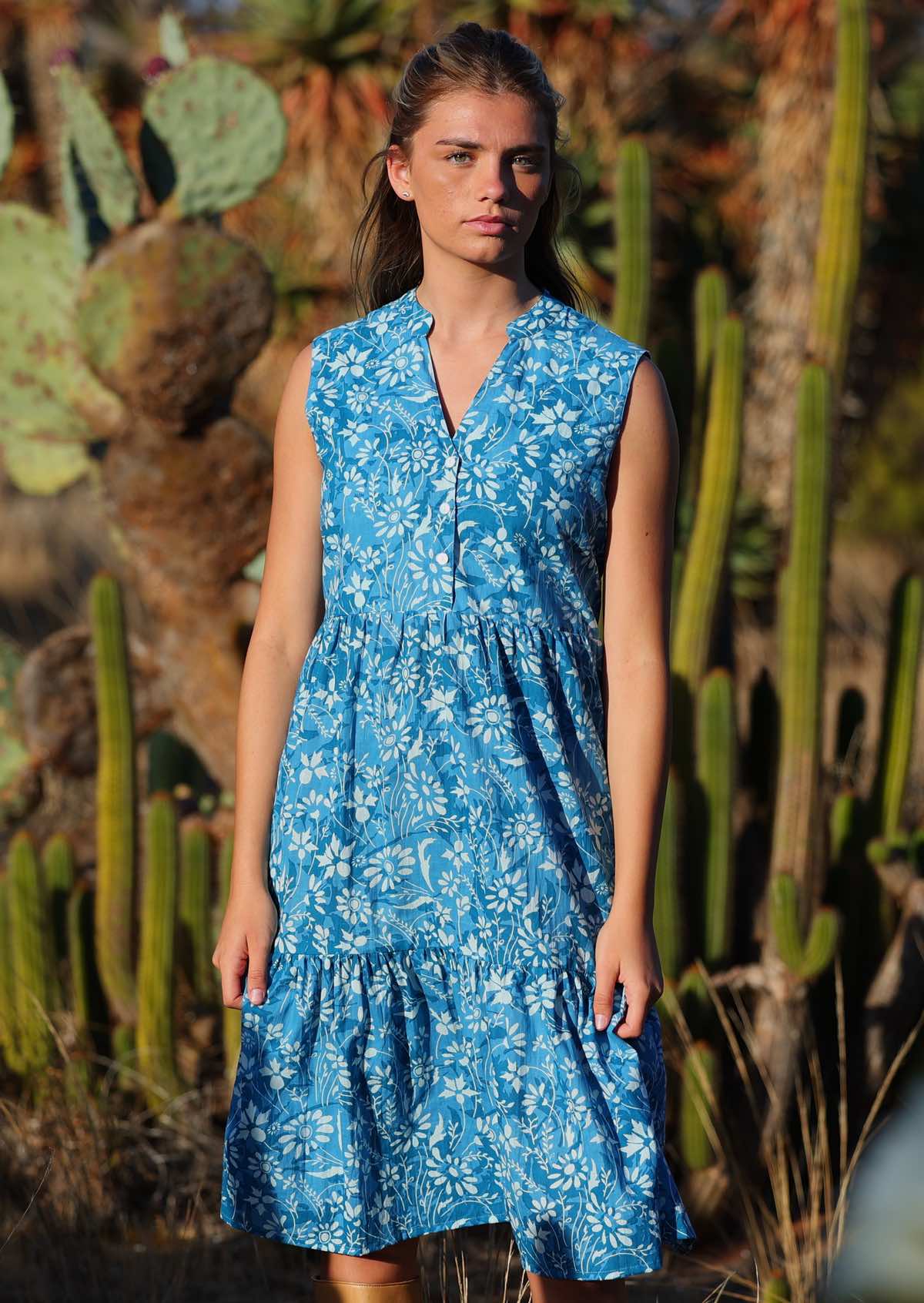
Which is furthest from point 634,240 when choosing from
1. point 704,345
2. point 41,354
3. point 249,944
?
point 249,944

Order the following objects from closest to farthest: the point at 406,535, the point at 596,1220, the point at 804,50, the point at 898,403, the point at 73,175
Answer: the point at 596,1220 < the point at 406,535 < the point at 73,175 < the point at 804,50 < the point at 898,403

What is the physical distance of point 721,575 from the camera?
3.60m

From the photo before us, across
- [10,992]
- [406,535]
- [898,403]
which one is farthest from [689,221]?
[406,535]

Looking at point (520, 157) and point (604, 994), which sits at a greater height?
point (520, 157)

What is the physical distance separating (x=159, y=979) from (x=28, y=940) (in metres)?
0.39

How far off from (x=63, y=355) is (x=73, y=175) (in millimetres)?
437

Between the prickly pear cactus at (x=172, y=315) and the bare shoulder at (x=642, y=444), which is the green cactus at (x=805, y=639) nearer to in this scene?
the prickly pear cactus at (x=172, y=315)

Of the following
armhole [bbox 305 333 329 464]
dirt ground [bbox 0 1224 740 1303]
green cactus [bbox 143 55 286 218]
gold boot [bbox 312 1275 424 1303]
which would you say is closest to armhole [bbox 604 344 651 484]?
armhole [bbox 305 333 329 464]

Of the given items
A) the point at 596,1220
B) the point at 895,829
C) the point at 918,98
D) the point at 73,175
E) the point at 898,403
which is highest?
the point at 918,98

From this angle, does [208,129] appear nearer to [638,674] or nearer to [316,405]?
[316,405]

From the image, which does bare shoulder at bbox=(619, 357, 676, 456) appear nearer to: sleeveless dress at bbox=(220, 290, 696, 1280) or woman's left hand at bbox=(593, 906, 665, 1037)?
sleeveless dress at bbox=(220, 290, 696, 1280)

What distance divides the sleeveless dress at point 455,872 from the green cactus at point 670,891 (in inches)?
61.7

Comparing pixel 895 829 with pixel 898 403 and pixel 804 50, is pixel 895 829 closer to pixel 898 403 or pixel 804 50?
pixel 804 50

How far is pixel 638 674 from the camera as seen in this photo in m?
1.73
